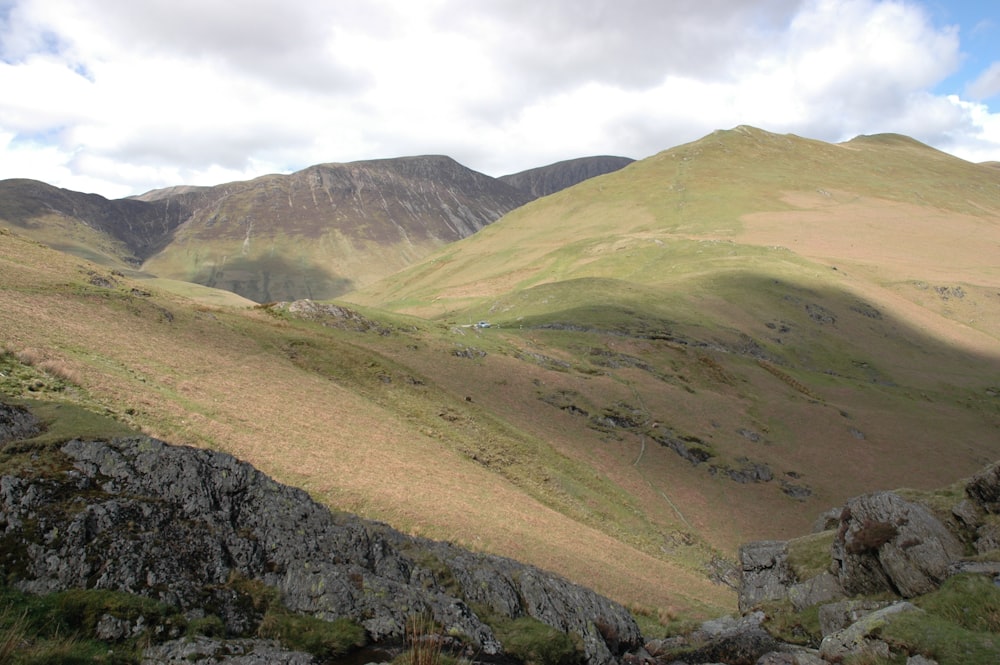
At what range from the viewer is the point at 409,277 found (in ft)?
647

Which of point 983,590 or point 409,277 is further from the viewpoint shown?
point 409,277

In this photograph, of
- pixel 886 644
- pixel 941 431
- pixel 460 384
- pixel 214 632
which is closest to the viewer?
pixel 214 632

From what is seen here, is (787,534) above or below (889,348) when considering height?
below

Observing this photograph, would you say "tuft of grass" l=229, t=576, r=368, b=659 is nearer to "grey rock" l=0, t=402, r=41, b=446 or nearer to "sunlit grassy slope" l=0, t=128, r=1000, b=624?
"grey rock" l=0, t=402, r=41, b=446

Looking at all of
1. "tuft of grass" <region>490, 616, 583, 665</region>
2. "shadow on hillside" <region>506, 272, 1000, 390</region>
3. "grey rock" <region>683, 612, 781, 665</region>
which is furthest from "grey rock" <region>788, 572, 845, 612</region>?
"shadow on hillside" <region>506, 272, 1000, 390</region>

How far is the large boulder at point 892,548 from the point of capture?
17.2 metres

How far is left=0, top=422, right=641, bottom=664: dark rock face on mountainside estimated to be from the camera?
12.3m

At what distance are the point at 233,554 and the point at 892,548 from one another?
19.3 m

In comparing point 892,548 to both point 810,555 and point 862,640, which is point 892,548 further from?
point 810,555

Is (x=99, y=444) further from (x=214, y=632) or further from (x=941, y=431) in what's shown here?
(x=941, y=431)

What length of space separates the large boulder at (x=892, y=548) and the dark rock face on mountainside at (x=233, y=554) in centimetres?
778

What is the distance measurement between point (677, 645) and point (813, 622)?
4324 mm

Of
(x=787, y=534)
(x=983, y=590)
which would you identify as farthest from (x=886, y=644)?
(x=787, y=534)

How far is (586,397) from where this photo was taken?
59094mm
